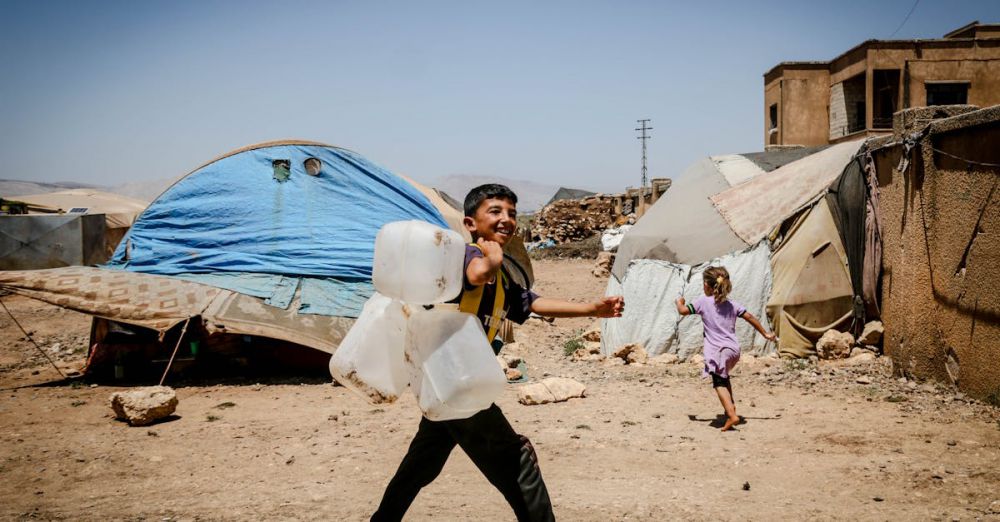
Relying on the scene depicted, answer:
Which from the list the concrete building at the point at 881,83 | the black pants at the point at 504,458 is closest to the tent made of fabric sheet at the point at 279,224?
the black pants at the point at 504,458

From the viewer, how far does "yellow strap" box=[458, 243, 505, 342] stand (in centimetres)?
236

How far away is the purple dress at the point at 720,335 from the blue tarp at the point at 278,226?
11.7 ft

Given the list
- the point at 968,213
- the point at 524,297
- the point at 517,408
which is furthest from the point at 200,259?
the point at 968,213

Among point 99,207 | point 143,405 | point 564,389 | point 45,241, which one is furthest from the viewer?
point 99,207

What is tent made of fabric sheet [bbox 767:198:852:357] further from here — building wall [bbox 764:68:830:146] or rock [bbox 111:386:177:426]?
building wall [bbox 764:68:830:146]

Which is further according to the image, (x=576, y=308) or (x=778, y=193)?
(x=778, y=193)

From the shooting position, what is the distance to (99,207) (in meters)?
22.5

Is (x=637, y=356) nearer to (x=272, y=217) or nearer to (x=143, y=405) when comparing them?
(x=272, y=217)

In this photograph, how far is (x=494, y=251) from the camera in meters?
2.25

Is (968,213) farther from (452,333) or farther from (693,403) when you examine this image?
(452,333)

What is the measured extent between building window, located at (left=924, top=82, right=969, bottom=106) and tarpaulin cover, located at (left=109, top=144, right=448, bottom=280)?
2030cm

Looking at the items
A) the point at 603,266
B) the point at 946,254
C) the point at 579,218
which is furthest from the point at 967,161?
the point at 579,218

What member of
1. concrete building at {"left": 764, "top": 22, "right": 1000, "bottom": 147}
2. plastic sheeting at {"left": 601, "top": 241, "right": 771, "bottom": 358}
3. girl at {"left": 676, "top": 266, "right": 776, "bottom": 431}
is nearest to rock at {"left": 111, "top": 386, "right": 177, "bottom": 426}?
girl at {"left": 676, "top": 266, "right": 776, "bottom": 431}

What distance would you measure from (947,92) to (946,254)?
808 inches
